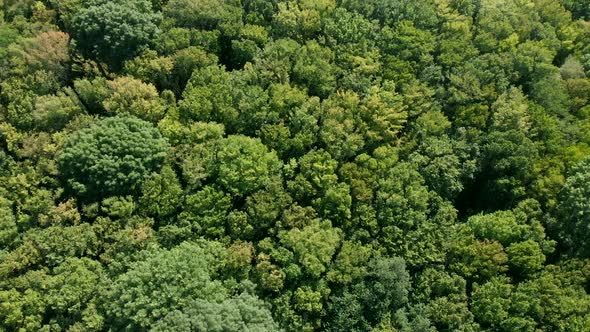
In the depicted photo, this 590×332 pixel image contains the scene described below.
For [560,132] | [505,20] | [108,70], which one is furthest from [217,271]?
[505,20]

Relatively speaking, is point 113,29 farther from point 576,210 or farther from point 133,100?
point 576,210

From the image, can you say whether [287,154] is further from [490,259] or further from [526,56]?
[526,56]

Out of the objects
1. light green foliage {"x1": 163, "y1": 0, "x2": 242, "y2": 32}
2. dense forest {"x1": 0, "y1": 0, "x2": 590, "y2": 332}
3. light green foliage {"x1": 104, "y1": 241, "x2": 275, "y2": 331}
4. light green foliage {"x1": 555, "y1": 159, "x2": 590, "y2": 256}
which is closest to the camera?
light green foliage {"x1": 104, "y1": 241, "x2": 275, "y2": 331}

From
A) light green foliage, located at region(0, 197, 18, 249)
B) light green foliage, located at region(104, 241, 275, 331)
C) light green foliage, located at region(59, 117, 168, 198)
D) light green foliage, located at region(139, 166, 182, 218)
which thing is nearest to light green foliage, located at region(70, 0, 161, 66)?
light green foliage, located at region(59, 117, 168, 198)

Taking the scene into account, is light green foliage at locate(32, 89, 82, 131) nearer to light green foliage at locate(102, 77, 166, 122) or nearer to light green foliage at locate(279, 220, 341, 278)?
light green foliage at locate(102, 77, 166, 122)

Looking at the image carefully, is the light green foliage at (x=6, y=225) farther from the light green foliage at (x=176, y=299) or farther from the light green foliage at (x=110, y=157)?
the light green foliage at (x=176, y=299)

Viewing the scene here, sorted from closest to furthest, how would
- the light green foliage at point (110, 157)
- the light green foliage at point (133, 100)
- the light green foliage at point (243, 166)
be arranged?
the light green foliage at point (110, 157)
the light green foliage at point (243, 166)
the light green foliage at point (133, 100)

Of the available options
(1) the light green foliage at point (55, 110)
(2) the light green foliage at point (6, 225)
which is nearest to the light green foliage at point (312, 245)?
(1) the light green foliage at point (55, 110)
